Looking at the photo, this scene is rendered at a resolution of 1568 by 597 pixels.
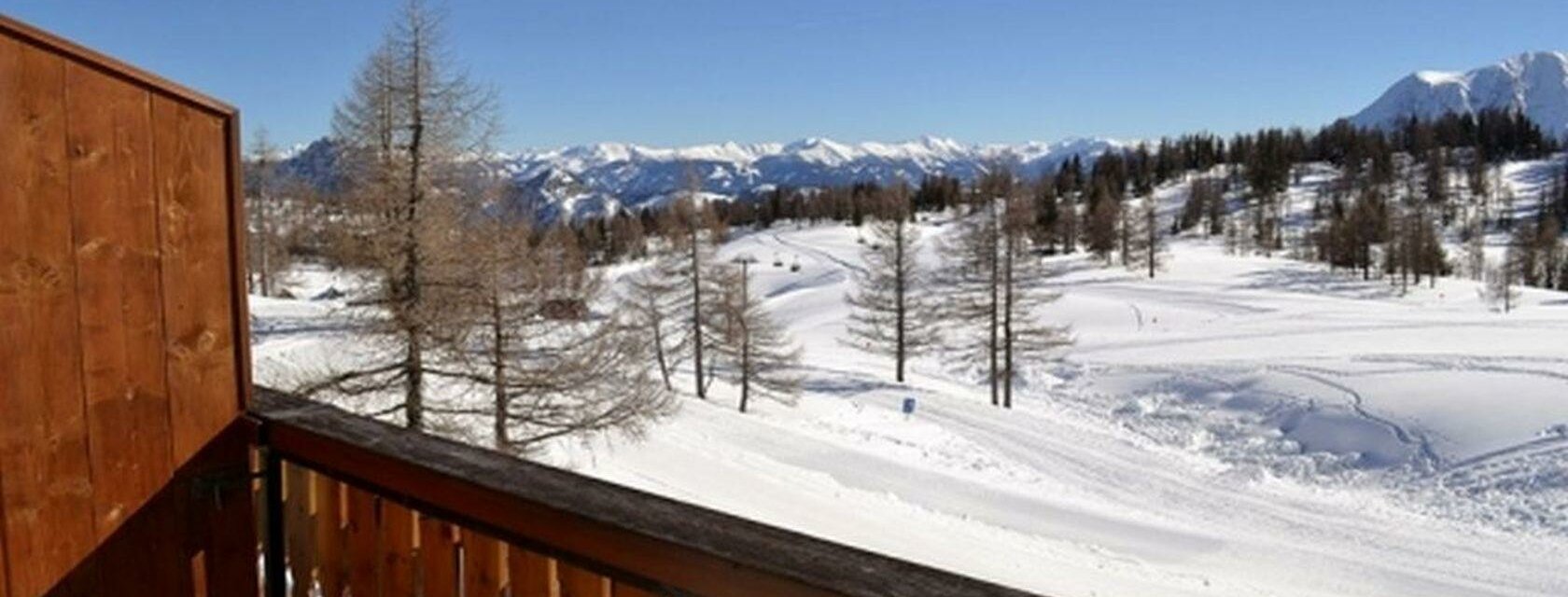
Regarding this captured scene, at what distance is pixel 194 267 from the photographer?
209 centimetres

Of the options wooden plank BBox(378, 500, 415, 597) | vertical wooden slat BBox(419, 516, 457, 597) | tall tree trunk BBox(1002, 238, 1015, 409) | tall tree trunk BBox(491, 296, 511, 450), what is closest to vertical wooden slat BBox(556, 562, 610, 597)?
vertical wooden slat BBox(419, 516, 457, 597)

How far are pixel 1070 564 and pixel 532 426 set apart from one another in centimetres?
771

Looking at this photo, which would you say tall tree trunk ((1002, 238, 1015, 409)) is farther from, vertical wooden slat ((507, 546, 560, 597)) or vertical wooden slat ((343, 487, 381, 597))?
vertical wooden slat ((507, 546, 560, 597))

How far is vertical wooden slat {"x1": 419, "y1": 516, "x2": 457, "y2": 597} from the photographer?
190 cm

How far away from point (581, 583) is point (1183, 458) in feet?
73.4

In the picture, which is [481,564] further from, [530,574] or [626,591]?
[626,591]

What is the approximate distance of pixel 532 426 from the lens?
14203 mm

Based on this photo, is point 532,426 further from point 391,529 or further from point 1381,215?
point 1381,215

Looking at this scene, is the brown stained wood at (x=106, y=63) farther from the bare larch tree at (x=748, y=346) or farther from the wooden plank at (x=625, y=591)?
the bare larch tree at (x=748, y=346)

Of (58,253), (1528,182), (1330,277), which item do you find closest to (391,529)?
(58,253)

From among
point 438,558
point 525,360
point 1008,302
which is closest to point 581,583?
point 438,558

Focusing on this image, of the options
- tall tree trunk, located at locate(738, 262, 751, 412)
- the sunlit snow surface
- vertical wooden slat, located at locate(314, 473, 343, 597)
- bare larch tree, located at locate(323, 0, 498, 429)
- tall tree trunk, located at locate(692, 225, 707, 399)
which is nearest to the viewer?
vertical wooden slat, located at locate(314, 473, 343, 597)

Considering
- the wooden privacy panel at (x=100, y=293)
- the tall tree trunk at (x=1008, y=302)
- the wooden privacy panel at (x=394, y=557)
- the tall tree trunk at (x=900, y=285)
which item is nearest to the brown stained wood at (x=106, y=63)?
the wooden privacy panel at (x=100, y=293)

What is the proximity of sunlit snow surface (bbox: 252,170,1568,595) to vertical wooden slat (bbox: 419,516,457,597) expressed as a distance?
7.71 m
